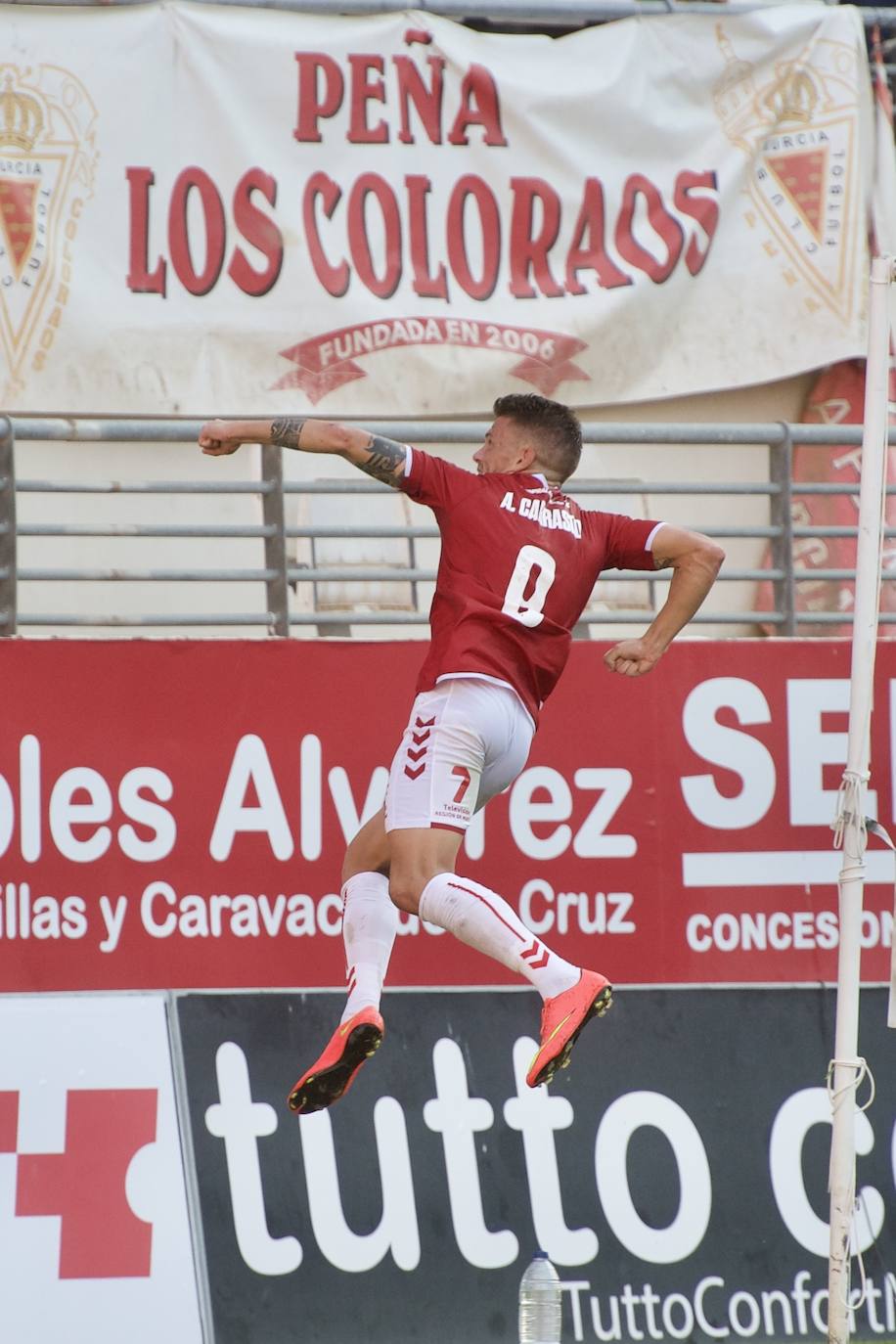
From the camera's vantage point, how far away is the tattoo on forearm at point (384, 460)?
286 inches

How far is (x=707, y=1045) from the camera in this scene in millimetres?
9477

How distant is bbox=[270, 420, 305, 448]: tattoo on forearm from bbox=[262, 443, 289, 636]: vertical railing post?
209 cm

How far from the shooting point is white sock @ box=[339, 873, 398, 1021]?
24.6 feet

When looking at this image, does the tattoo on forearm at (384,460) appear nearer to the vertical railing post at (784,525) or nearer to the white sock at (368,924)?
the white sock at (368,924)

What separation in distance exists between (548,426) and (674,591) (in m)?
0.74

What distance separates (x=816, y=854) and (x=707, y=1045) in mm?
1012

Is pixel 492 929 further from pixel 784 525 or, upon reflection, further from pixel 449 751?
pixel 784 525

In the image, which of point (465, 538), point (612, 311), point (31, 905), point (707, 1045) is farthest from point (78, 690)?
point (612, 311)

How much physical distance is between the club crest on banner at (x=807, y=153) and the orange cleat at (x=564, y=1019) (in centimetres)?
573

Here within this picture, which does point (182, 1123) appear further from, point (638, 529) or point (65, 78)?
point (65, 78)

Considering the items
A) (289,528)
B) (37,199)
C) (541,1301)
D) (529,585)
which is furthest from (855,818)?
(37,199)

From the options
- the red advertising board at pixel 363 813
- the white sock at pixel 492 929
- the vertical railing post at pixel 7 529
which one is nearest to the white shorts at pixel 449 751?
the white sock at pixel 492 929

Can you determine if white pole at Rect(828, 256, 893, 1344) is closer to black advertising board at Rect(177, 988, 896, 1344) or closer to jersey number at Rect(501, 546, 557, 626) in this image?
jersey number at Rect(501, 546, 557, 626)

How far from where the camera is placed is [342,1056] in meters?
7.09
